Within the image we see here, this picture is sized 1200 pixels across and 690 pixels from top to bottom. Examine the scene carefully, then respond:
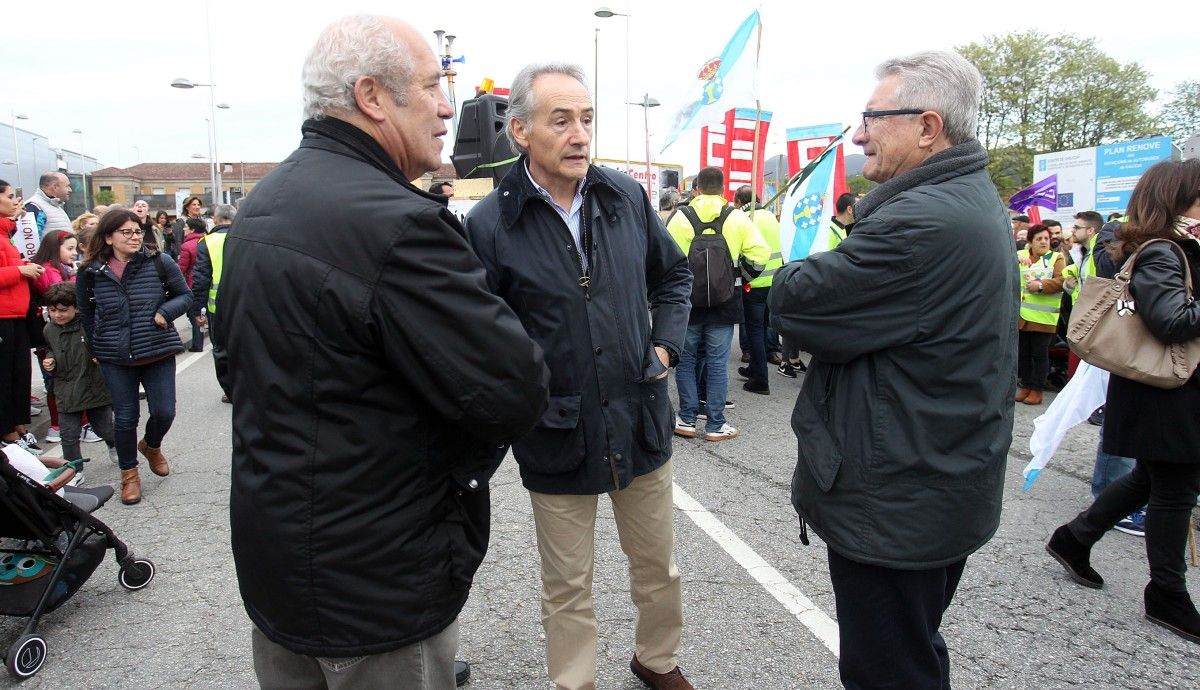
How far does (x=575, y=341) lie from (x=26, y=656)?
257 centimetres

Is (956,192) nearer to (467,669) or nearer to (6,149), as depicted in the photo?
(467,669)

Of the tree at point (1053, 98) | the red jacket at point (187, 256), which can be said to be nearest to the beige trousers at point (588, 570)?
the red jacket at point (187, 256)

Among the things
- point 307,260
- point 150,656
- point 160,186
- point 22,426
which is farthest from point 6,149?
point 160,186

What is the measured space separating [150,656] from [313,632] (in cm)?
214

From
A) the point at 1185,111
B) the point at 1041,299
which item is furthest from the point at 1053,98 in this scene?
the point at 1041,299

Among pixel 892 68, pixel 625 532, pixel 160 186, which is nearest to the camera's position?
pixel 892 68

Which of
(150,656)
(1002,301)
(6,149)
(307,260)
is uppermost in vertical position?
(6,149)

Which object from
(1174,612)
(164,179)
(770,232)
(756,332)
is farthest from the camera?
(164,179)

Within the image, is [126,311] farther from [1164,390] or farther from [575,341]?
[1164,390]

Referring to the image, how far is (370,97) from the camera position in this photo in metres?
1.56

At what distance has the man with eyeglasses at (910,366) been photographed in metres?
1.85

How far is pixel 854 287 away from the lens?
1.88 meters

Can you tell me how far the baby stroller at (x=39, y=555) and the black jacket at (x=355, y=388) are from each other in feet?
7.30

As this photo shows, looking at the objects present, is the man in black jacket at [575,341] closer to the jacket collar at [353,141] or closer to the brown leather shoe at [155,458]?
the jacket collar at [353,141]
